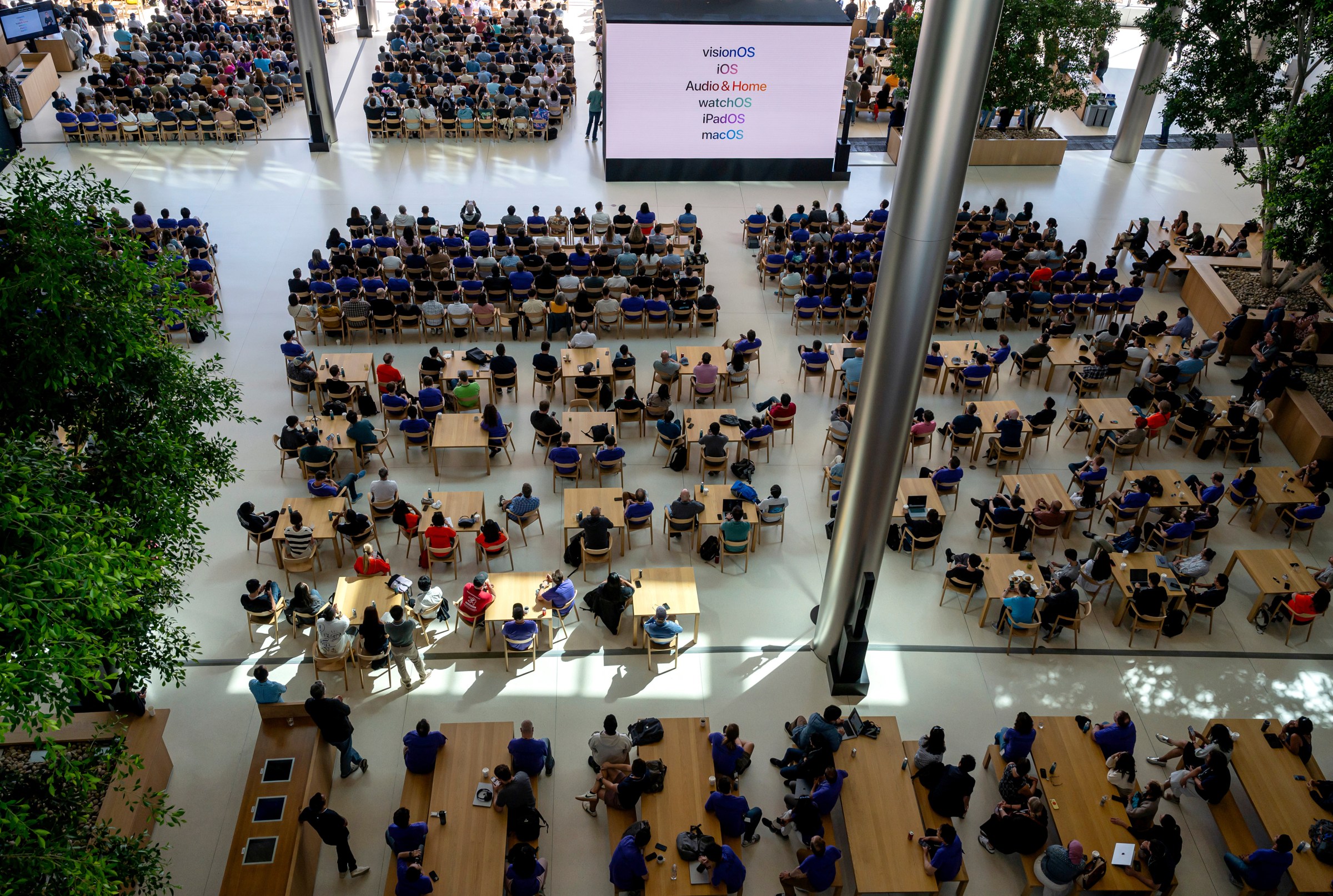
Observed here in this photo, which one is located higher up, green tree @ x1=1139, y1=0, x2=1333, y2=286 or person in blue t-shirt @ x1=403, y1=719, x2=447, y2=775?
green tree @ x1=1139, y1=0, x2=1333, y2=286

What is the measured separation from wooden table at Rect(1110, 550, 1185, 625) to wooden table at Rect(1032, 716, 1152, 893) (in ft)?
7.18

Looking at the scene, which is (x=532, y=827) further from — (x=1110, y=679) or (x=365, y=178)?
(x=365, y=178)

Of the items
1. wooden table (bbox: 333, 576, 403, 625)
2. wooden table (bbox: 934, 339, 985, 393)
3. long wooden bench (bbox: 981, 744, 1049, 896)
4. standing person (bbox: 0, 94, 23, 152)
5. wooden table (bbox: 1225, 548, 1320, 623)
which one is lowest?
long wooden bench (bbox: 981, 744, 1049, 896)

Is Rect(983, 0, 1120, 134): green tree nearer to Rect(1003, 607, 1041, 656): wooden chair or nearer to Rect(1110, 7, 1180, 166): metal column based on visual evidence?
Rect(1110, 7, 1180, 166): metal column

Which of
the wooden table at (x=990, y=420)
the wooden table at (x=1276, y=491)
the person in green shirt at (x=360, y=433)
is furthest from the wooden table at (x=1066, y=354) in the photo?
the person in green shirt at (x=360, y=433)

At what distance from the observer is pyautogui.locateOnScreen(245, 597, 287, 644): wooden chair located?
436 inches

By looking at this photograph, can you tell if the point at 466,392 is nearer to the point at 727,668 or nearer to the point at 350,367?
the point at 350,367

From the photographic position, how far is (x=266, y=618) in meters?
11.2

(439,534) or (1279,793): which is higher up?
(439,534)

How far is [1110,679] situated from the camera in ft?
37.5

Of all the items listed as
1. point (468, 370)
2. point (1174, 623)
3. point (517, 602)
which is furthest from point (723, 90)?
point (1174, 623)

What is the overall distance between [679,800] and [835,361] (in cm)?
802

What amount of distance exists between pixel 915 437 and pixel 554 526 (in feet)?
16.5

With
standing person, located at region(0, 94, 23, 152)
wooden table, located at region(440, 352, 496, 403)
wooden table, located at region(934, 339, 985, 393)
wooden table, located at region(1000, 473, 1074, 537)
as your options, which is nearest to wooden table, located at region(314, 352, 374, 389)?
wooden table, located at region(440, 352, 496, 403)
